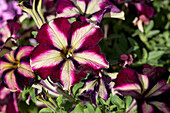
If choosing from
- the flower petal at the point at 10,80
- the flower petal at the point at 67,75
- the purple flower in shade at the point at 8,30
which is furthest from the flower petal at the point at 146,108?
the purple flower in shade at the point at 8,30

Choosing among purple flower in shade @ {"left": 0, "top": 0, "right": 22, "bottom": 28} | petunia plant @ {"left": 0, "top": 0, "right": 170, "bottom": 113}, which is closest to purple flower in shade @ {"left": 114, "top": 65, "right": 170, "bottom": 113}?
petunia plant @ {"left": 0, "top": 0, "right": 170, "bottom": 113}

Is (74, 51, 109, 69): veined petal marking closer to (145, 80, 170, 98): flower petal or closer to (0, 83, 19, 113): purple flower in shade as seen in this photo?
(145, 80, 170, 98): flower petal

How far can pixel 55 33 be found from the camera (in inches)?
30.0

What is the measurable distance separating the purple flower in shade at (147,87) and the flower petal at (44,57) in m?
0.23

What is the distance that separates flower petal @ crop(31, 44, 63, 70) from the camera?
0.71m

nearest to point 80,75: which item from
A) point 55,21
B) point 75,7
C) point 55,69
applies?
point 55,69

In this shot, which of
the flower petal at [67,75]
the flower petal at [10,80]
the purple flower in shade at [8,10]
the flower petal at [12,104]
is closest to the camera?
the flower petal at [67,75]

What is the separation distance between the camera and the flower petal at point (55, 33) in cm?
74

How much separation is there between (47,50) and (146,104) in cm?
41

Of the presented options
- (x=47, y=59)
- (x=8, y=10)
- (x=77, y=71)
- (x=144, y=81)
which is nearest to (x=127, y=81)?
(x=144, y=81)

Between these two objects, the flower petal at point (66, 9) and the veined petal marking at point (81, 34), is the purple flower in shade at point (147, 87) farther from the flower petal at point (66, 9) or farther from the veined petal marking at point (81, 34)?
the flower petal at point (66, 9)

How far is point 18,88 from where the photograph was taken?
0.81 m

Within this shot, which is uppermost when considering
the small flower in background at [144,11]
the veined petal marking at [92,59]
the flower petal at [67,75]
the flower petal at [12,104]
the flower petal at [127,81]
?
the small flower in background at [144,11]

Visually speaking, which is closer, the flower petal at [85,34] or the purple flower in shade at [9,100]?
the flower petal at [85,34]
